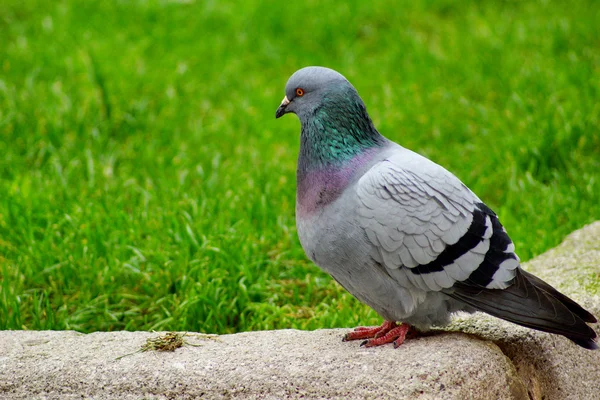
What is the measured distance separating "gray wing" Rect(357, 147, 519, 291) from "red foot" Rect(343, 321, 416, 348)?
0.26 meters

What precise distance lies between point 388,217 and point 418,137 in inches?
126

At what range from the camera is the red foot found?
9.71 ft

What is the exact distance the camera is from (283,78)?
6746mm

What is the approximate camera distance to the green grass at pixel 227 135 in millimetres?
3996

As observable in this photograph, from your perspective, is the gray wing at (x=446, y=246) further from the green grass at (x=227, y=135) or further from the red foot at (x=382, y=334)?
the green grass at (x=227, y=135)

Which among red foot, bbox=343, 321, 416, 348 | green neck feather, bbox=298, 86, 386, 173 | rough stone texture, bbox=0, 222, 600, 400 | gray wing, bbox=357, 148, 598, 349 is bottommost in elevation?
rough stone texture, bbox=0, 222, 600, 400

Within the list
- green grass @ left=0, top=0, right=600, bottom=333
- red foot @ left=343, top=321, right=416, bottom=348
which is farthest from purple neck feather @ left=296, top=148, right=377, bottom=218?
green grass @ left=0, top=0, right=600, bottom=333

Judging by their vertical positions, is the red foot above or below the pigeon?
below

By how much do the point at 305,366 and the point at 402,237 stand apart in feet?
2.02

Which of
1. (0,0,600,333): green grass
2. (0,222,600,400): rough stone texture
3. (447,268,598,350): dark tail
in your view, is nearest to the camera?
(0,222,600,400): rough stone texture

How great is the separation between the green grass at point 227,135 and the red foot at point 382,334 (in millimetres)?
671

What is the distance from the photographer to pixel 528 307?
2836 mm

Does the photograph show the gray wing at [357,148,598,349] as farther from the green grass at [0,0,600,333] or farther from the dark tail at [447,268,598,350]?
the green grass at [0,0,600,333]

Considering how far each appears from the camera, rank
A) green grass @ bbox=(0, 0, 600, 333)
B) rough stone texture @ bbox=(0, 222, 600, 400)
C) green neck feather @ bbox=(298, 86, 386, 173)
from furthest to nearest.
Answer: green grass @ bbox=(0, 0, 600, 333) → green neck feather @ bbox=(298, 86, 386, 173) → rough stone texture @ bbox=(0, 222, 600, 400)
